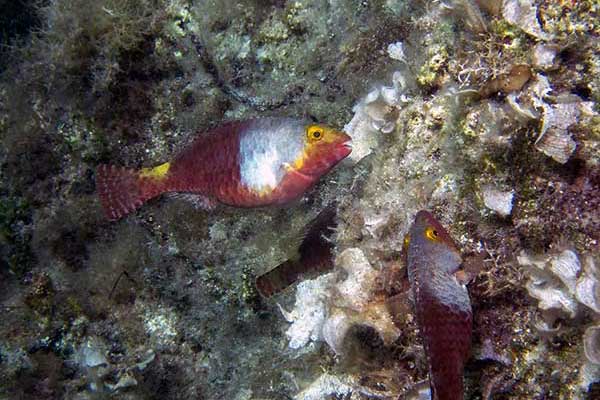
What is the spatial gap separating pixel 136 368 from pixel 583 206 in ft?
11.9

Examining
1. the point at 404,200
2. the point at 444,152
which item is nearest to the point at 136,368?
the point at 404,200

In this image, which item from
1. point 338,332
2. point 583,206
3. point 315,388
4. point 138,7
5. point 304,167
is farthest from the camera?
point 138,7

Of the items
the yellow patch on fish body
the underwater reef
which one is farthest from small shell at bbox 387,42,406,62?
the yellow patch on fish body

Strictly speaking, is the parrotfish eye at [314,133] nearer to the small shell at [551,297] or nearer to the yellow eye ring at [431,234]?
the yellow eye ring at [431,234]

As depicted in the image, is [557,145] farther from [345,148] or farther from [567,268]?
[345,148]

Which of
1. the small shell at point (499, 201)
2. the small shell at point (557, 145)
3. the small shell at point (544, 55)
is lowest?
the small shell at point (499, 201)

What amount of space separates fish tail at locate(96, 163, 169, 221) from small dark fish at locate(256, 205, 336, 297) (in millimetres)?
1150

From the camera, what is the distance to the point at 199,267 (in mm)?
3674

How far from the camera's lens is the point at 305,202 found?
3488 mm

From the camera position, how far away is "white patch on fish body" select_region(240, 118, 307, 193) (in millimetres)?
2969

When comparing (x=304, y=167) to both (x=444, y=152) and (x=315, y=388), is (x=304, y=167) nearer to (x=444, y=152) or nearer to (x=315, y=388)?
(x=444, y=152)

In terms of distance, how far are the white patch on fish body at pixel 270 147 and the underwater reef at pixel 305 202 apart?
0.46 meters

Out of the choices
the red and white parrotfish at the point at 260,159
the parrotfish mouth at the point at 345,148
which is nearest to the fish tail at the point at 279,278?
the red and white parrotfish at the point at 260,159

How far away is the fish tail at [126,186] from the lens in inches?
128
